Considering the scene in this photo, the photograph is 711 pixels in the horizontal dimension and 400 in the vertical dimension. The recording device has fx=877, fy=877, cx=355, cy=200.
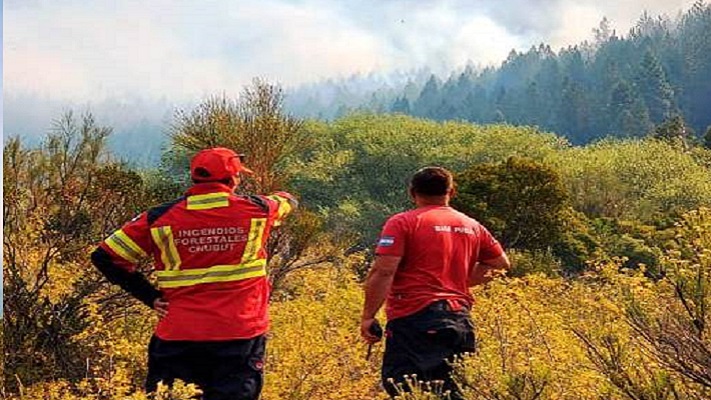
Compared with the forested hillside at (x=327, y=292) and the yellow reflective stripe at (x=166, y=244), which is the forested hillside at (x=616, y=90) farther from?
the yellow reflective stripe at (x=166, y=244)

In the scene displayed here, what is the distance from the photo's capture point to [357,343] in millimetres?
6516

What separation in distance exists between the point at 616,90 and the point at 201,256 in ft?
301

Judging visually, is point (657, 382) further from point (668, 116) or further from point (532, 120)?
point (532, 120)

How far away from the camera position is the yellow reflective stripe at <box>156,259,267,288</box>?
3.40 m

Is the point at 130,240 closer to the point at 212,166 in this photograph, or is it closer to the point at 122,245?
the point at 122,245

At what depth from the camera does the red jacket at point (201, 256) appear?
338 centimetres

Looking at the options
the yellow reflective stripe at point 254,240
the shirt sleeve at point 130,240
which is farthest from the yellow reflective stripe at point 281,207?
the shirt sleeve at point 130,240

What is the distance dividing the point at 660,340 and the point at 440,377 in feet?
3.87

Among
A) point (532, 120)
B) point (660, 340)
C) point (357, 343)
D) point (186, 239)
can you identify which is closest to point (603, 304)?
point (660, 340)

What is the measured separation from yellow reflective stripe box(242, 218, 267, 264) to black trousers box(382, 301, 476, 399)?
80 centimetres

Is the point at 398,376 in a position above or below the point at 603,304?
below

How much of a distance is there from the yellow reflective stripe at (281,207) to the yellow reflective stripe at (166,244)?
47 cm

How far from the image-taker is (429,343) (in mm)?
3826

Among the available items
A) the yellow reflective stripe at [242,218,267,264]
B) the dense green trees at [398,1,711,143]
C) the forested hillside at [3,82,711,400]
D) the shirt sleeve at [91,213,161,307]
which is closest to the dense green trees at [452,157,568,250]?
the forested hillside at [3,82,711,400]
